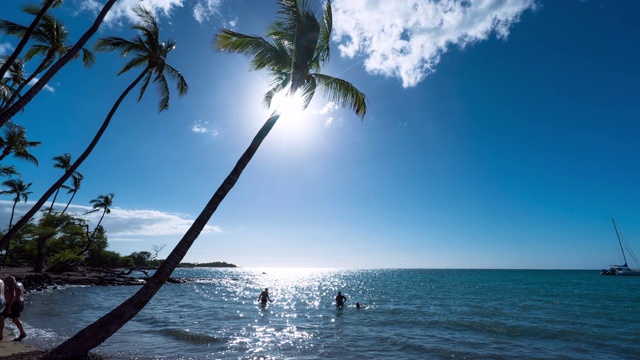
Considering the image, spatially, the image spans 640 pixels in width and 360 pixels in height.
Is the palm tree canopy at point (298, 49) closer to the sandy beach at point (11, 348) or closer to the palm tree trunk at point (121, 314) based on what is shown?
the palm tree trunk at point (121, 314)

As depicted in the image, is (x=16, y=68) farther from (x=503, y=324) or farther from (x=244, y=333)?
(x=503, y=324)

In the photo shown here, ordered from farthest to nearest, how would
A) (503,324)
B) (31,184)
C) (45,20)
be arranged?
(31,184)
(503,324)
(45,20)

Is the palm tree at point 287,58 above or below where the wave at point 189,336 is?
above

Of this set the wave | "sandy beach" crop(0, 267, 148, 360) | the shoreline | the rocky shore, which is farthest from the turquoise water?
the rocky shore

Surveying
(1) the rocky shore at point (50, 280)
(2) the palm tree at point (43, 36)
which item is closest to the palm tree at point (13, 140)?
(2) the palm tree at point (43, 36)

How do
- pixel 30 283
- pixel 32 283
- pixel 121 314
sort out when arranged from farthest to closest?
pixel 32 283
pixel 30 283
pixel 121 314

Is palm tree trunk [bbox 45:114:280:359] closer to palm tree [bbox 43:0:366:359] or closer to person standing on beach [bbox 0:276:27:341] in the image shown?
palm tree [bbox 43:0:366:359]

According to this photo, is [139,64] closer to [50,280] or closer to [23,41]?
[23,41]

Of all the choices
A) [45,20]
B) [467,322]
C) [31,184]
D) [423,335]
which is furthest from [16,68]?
[31,184]

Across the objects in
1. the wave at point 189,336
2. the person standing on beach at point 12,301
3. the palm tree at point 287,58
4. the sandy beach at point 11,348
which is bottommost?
the wave at point 189,336

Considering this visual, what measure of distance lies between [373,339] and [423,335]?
129 inches

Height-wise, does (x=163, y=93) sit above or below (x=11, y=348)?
above

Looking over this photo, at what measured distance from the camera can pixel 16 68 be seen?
1633 cm

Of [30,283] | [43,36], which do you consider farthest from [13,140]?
[30,283]
